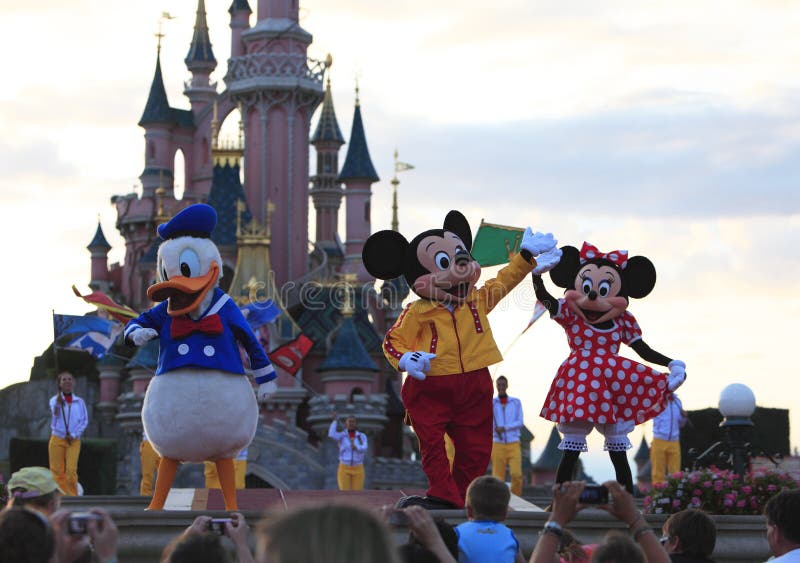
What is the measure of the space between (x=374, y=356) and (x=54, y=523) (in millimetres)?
43648

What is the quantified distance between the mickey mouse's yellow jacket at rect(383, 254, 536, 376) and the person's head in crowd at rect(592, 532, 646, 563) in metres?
5.14

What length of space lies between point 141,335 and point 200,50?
5360 cm

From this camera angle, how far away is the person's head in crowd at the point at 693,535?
6.34m

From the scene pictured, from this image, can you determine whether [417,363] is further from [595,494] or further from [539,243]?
[595,494]

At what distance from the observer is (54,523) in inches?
197

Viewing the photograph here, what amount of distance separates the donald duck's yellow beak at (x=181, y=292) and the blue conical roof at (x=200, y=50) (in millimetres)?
53387

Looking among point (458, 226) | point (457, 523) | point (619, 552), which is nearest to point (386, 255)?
point (458, 226)

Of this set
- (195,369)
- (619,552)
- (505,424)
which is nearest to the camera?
(619,552)

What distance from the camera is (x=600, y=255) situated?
428 inches

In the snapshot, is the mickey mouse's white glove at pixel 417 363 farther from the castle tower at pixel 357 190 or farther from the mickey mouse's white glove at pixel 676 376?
the castle tower at pixel 357 190

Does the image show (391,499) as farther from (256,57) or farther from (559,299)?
(256,57)

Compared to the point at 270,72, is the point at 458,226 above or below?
below

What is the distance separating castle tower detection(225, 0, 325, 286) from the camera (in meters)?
50.8

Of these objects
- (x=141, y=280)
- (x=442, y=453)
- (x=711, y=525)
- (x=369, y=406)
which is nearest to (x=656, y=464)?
(x=442, y=453)
